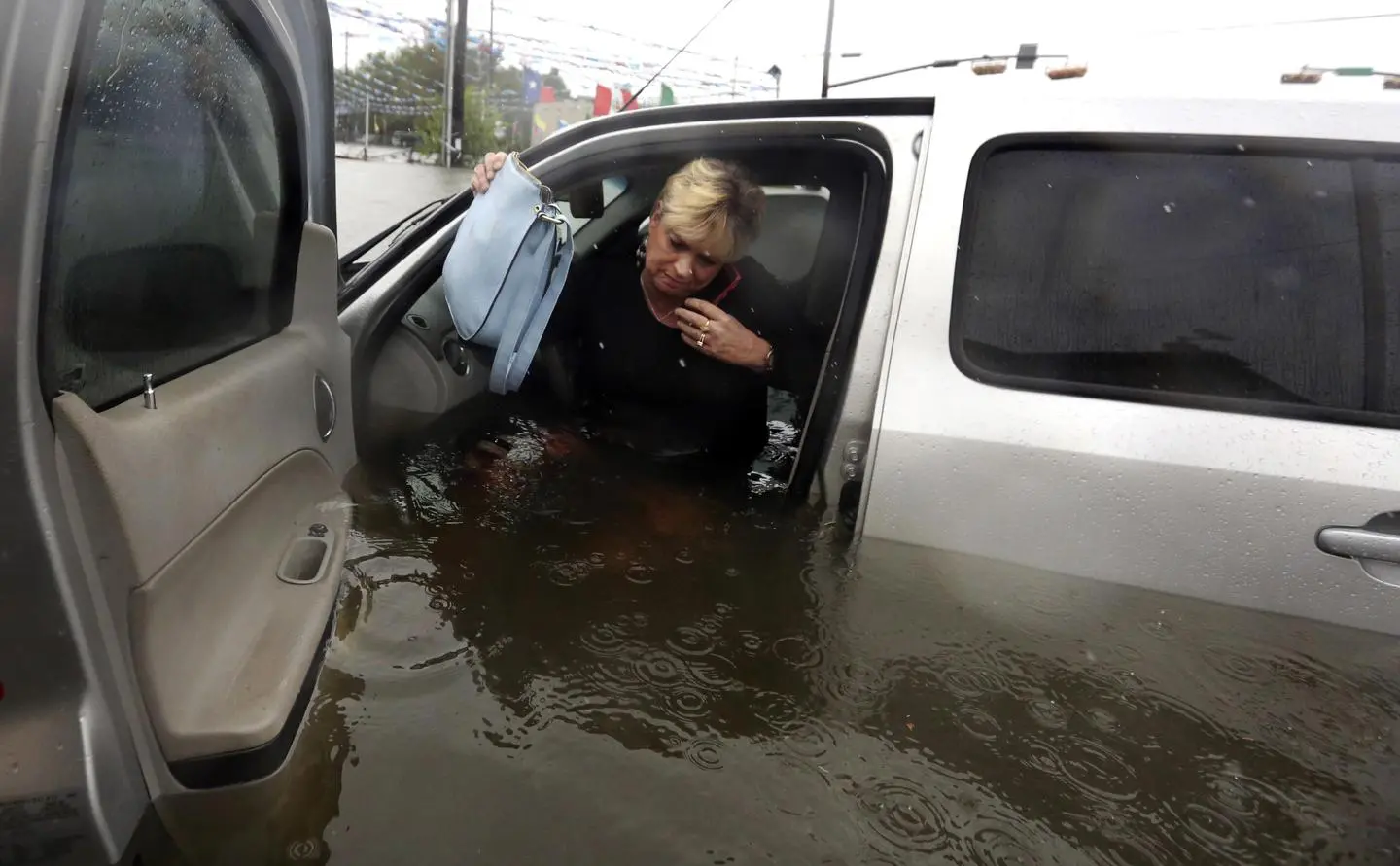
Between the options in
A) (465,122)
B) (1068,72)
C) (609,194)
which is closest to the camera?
(1068,72)

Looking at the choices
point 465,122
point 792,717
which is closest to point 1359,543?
point 792,717

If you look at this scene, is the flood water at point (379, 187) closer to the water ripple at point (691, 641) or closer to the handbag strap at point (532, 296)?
the handbag strap at point (532, 296)

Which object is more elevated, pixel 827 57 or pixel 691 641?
pixel 827 57

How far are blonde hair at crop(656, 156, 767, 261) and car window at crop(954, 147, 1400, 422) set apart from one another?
2.92 ft

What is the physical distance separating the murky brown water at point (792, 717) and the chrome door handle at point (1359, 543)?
187 millimetres

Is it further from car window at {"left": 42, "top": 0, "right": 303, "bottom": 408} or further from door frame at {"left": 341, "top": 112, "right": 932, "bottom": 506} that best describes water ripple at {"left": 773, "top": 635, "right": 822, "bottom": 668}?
car window at {"left": 42, "top": 0, "right": 303, "bottom": 408}

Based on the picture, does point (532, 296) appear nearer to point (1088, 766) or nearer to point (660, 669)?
point (660, 669)

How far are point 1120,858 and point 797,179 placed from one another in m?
2.50

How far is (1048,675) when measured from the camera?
1.82 meters

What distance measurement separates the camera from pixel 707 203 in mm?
2598

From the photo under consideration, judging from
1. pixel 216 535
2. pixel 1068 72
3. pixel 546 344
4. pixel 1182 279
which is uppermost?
pixel 1068 72

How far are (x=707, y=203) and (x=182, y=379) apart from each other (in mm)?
1610

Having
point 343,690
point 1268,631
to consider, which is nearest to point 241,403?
point 343,690

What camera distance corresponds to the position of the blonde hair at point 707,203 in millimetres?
2600
